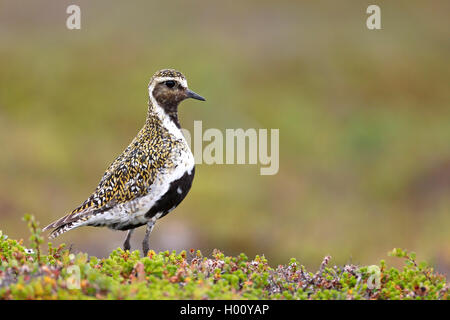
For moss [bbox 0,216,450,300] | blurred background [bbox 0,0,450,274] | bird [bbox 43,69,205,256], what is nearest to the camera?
moss [bbox 0,216,450,300]

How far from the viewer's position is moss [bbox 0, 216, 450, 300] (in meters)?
6.10

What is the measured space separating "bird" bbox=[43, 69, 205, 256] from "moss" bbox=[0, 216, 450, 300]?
940 mm

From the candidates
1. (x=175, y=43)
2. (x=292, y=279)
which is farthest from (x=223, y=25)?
(x=292, y=279)

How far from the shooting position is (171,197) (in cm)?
873

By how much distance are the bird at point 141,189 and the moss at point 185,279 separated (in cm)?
94

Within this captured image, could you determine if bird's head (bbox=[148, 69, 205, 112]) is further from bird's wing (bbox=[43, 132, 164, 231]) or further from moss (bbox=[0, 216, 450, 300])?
moss (bbox=[0, 216, 450, 300])

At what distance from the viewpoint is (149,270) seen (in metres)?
6.78

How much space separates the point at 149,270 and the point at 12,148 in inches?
652

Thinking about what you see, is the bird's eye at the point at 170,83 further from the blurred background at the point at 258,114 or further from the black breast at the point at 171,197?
the blurred background at the point at 258,114

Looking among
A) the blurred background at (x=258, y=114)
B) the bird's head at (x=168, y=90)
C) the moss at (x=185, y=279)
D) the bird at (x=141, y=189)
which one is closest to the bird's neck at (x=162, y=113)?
the bird's head at (x=168, y=90)

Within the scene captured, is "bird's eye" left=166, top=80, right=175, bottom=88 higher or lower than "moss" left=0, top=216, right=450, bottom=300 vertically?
higher

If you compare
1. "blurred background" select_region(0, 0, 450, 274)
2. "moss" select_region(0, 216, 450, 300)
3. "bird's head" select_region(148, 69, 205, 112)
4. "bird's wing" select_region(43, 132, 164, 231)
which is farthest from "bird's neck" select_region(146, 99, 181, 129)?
"blurred background" select_region(0, 0, 450, 274)

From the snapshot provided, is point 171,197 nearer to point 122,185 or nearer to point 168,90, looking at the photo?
point 122,185
